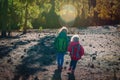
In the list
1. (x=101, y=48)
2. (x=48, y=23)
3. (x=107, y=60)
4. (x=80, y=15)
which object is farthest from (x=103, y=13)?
(x=107, y=60)

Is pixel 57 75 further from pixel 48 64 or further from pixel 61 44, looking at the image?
pixel 48 64

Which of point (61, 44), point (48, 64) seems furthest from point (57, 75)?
point (48, 64)

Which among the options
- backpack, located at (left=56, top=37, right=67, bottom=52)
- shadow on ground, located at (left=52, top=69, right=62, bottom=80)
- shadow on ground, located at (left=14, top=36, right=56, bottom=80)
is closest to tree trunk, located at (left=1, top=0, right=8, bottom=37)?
shadow on ground, located at (left=14, top=36, right=56, bottom=80)

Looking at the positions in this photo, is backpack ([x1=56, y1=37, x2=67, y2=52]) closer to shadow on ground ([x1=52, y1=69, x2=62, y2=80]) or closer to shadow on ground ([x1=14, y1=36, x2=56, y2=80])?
shadow on ground ([x1=52, y1=69, x2=62, y2=80])

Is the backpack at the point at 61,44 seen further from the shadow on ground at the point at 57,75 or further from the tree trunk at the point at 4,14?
the tree trunk at the point at 4,14

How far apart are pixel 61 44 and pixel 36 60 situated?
429cm

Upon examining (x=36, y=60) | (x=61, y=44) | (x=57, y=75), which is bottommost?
(x=36, y=60)

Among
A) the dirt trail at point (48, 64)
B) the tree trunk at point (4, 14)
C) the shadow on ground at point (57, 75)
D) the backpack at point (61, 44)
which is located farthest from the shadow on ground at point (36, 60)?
the tree trunk at point (4, 14)

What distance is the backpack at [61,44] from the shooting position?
15.2m

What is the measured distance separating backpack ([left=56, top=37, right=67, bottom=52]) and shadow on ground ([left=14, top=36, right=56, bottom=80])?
1.97m

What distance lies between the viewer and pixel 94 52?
74.3ft

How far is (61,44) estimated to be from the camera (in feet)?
50.1

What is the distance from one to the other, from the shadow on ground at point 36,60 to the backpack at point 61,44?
1.97 metres

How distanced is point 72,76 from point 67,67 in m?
1.89
